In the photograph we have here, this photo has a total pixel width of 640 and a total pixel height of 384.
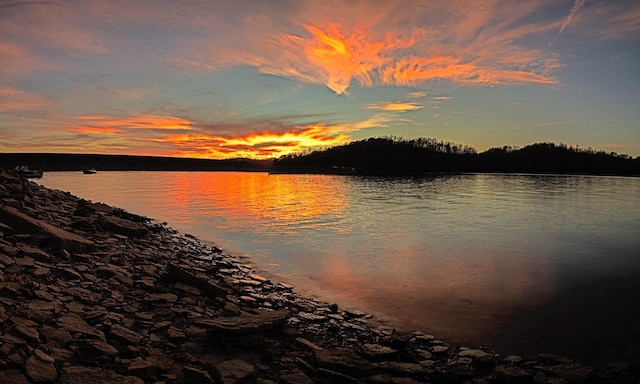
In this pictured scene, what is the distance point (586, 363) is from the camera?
370 inches

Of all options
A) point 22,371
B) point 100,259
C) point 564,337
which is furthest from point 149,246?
point 564,337

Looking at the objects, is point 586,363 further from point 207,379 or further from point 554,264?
point 554,264

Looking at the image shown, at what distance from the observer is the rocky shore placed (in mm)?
6680

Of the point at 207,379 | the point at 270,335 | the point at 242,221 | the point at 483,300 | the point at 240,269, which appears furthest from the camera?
the point at 242,221

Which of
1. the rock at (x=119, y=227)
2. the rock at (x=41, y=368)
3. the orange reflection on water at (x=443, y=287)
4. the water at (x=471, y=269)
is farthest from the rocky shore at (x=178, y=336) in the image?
the rock at (x=119, y=227)

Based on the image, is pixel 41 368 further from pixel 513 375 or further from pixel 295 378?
pixel 513 375

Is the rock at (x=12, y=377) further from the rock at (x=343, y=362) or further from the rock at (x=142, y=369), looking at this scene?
the rock at (x=343, y=362)

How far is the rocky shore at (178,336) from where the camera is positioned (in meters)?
6.68

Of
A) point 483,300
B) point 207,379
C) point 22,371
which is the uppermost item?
point 22,371

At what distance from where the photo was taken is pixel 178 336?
27.0ft

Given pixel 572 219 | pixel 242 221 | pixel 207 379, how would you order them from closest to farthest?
pixel 207 379 → pixel 242 221 → pixel 572 219

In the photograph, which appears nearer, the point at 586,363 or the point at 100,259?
the point at 586,363

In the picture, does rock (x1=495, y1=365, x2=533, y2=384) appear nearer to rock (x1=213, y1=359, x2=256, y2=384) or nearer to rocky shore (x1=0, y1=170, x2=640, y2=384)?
rocky shore (x1=0, y1=170, x2=640, y2=384)

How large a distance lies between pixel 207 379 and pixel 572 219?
42189 millimetres
